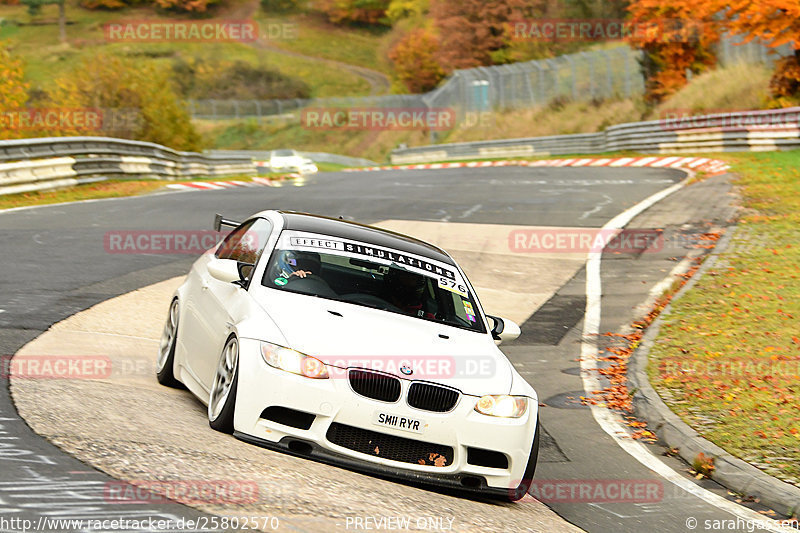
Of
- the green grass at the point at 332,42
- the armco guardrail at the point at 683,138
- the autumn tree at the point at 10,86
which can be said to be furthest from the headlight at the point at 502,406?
the green grass at the point at 332,42

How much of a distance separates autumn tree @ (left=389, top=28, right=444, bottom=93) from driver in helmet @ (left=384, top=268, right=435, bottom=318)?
8331 centimetres

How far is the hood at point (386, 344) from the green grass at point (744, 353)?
2451mm

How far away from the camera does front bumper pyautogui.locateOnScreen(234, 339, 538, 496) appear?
6605 mm

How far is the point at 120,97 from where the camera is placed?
37.3 m

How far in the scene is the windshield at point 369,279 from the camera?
791cm

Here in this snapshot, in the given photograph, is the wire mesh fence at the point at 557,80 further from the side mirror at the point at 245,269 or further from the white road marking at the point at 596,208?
the side mirror at the point at 245,269

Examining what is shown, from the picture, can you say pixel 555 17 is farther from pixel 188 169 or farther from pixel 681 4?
pixel 188 169

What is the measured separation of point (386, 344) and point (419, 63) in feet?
286

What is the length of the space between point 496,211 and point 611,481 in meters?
15.0

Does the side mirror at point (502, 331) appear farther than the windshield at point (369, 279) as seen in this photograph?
Yes

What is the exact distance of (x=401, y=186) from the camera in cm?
2880

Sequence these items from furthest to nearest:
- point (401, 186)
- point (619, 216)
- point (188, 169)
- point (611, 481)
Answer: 1. point (188, 169)
2. point (401, 186)
3. point (619, 216)
4. point (611, 481)

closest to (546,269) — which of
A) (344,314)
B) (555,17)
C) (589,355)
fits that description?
(589,355)

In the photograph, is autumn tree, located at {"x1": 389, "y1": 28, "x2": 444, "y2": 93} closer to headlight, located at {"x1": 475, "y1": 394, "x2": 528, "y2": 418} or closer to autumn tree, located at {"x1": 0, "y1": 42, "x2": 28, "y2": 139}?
autumn tree, located at {"x1": 0, "y1": 42, "x2": 28, "y2": 139}
